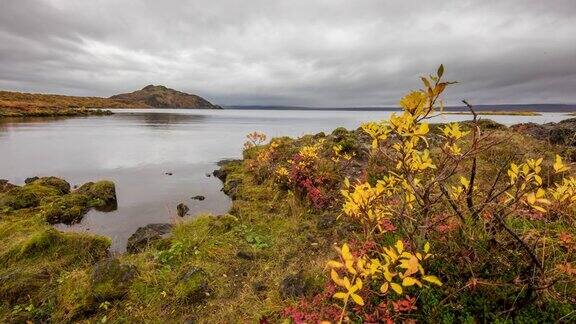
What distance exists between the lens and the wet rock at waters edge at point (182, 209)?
35.1ft

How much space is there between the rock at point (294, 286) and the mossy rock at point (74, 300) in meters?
3.05

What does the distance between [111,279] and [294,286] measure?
318 centimetres

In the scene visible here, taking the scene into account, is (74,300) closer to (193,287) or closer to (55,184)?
(193,287)

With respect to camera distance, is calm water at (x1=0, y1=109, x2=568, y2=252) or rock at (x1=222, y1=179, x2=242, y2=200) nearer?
calm water at (x1=0, y1=109, x2=568, y2=252)

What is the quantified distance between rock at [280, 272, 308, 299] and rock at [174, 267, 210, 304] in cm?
134

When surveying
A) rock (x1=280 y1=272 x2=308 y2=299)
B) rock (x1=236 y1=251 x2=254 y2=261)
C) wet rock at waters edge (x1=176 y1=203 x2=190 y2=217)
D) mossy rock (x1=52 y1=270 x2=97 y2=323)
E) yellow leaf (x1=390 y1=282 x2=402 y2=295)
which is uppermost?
yellow leaf (x1=390 y1=282 x2=402 y2=295)

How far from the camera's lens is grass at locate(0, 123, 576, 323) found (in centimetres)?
340

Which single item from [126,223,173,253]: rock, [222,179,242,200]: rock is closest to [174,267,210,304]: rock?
[126,223,173,253]: rock

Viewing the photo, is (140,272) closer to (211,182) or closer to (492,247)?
(492,247)

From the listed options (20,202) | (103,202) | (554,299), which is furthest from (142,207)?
(554,299)

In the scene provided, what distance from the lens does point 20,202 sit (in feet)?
34.2

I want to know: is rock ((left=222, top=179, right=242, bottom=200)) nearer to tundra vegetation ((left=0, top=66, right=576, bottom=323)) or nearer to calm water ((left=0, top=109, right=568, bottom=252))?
calm water ((left=0, top=109, right=568, bottom=252))

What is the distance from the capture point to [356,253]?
3.87 metres

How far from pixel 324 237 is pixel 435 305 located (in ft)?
12.3
